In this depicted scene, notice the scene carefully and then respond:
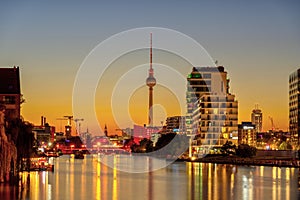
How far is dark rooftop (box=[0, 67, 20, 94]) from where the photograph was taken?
12540cm

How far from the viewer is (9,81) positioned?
419 ft

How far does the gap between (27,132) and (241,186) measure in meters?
27.7

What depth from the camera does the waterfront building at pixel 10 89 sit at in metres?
123

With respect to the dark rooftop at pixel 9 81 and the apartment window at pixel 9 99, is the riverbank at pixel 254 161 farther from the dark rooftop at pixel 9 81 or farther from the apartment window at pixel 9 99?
the apartment window at pixel 9 99

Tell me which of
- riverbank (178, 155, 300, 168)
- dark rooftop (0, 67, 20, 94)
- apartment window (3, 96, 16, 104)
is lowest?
riverbank (178, 155, 300, 168)

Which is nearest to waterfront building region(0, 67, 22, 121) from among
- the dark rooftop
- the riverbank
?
the dark rooftop

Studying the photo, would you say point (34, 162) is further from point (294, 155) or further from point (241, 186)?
point (294, 155)

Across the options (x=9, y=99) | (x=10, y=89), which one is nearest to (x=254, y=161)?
(x=10, y=89)

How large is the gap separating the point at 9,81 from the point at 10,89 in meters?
2.59

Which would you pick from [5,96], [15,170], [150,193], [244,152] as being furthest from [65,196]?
[244,152]

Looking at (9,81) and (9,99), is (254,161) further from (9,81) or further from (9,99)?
(9,99)

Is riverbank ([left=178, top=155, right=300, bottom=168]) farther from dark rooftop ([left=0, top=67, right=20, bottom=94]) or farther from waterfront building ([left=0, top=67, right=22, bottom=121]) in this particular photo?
dark rooftop ([left=0, top=67, right=20, bottom=94])

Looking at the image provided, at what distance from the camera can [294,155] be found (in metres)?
178

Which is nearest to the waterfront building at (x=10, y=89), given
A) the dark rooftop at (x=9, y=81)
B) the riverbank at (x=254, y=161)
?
the dark rooftop at (x=9, y=81)
